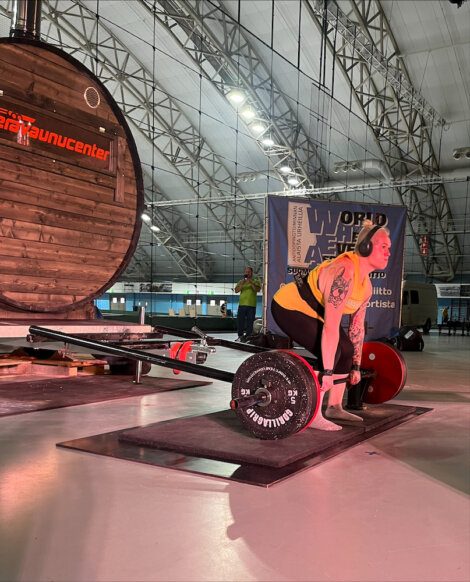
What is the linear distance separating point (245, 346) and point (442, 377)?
11.9 feet

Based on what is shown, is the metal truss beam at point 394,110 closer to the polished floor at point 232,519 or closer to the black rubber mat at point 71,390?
the black rubber mat at point 71,390

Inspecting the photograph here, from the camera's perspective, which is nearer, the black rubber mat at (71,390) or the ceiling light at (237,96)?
the black rubber mat at (71,390)

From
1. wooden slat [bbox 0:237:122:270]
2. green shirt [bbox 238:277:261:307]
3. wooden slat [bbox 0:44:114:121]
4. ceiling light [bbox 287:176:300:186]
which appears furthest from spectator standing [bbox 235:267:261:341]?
ceiling light [bbox 287:176:300:186]

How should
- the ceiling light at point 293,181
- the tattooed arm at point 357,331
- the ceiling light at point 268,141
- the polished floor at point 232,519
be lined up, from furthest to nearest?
the ceiling light at point 293,181 → the ceiling light at point 268,141 → the tattooed arm at point 357,331 → the polished floor at point 232,519

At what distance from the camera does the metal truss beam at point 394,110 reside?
46.9 feet

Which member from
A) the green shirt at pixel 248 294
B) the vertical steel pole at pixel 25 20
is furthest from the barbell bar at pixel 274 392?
the green shirt at pixel 248 294

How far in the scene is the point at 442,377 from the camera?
6824mm

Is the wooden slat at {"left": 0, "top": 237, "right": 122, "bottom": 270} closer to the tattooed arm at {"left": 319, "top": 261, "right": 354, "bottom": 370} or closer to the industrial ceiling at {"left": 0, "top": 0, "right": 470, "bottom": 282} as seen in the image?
the tattooed arm at {"left": 319, "top": 261, "right": 354, "bottom": 370}

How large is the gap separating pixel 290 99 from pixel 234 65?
2715 millimetres

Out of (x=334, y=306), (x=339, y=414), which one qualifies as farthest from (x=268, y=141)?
(x=334, y=306)

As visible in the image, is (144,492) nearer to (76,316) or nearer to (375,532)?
(375,532)

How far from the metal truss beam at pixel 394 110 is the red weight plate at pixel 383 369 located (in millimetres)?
11172

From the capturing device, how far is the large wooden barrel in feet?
14.6

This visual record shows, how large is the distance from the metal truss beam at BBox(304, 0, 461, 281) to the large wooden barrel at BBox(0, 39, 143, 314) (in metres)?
9.76
